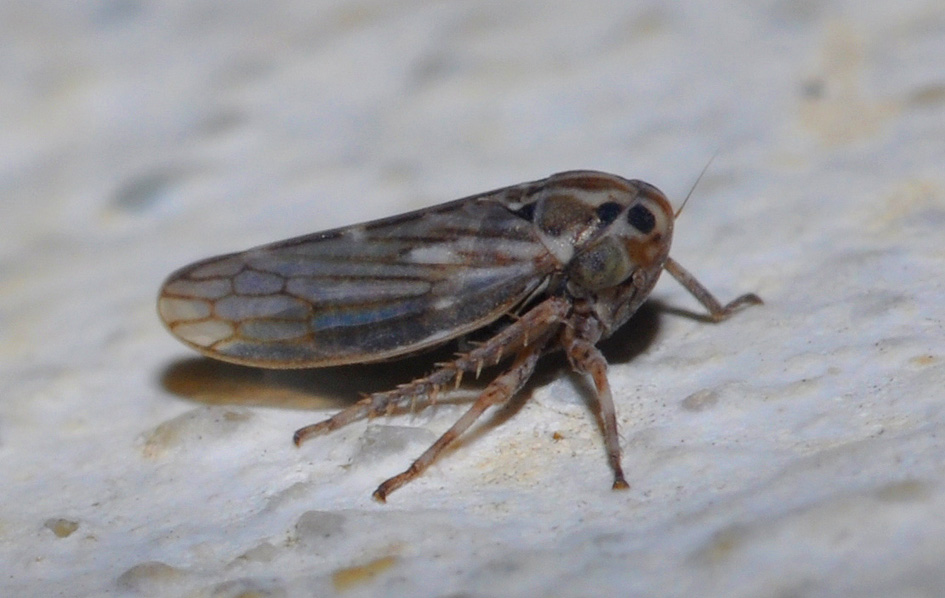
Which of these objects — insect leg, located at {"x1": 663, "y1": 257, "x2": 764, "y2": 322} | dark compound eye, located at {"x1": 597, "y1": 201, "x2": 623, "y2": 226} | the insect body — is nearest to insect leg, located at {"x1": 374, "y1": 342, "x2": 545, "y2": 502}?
the insect body

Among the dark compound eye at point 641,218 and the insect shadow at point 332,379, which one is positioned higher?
the dark compound eye at point 641,218

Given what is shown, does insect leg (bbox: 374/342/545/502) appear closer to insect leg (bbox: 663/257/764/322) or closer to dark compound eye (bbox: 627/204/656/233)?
dark compound eye (bbox: 627/204/656/233)

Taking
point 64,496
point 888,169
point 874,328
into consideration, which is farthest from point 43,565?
point 888,169

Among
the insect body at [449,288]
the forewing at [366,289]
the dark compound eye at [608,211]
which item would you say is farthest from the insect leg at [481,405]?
the dark compound eye at [608,211]

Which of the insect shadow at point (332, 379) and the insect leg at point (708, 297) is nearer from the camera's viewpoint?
the insect shadow at point (332, 379)

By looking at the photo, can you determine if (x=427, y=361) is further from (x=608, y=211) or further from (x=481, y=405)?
(x=608, y=211)

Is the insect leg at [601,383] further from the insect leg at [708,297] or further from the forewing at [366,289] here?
the insect leg at [708,297]

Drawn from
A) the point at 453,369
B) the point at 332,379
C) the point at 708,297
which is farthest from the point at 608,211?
the point at 332,379
